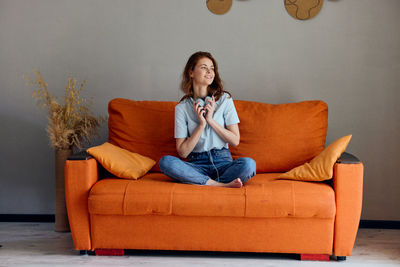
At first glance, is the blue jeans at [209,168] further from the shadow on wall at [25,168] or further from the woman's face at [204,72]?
the shadow on wall at [25,168]

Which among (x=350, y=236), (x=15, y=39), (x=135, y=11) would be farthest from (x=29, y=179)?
(x=350, y=236)

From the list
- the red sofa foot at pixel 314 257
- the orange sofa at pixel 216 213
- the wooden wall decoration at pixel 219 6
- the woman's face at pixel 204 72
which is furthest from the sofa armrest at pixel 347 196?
the wooden wall decoration at pixel 219 6

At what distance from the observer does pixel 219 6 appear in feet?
10.5

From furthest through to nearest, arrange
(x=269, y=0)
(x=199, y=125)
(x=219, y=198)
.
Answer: (x=269, y=0)
(x=199, y=125)
(x=219, y=198)

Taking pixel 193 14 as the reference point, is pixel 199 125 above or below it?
below

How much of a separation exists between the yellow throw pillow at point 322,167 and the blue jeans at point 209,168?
263mm

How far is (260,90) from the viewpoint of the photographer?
10.6ft

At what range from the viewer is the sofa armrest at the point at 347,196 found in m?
2.27

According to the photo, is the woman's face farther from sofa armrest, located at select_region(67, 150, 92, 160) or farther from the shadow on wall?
the shadow on wall

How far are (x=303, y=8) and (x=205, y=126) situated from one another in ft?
4.06

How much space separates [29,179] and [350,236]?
240 cm

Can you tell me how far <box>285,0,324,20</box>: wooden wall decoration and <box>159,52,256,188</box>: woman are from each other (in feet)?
2.77

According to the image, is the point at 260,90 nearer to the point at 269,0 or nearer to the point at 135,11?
the point at 269,0

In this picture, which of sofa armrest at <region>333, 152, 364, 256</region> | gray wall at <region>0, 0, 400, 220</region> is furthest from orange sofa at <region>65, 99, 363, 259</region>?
gray wall at <region>0, 0, 400, 220</region>
